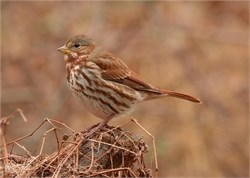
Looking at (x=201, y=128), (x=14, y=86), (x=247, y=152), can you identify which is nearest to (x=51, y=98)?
(x=14, y=86)

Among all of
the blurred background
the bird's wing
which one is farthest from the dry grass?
the blurred background

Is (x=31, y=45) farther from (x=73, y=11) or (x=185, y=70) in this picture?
(x=185, y=70)

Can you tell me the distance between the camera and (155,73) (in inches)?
343

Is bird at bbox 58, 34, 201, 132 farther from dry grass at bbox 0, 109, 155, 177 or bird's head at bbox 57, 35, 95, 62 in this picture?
dry grass at bbox 0, 109, 155, 177

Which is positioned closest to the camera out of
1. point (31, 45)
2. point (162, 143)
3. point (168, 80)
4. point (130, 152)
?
point (130, 152)

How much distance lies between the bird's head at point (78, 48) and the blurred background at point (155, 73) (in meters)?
2.55

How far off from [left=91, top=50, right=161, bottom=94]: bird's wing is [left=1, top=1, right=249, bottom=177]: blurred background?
261cm

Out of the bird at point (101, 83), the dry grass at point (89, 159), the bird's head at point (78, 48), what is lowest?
the dry grass at point (89, 159)

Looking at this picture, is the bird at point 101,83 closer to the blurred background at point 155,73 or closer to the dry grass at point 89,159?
the dry grass at point 89,159

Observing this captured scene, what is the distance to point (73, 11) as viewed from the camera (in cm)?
814

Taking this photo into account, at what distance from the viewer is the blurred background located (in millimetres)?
7828

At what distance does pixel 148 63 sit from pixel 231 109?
1.16 meters

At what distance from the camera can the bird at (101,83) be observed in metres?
4.62

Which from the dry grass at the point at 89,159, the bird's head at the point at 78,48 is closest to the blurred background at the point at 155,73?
the bird's head at the point at 78,48
